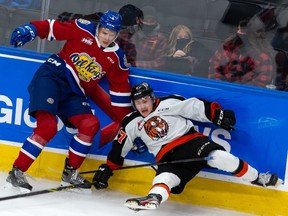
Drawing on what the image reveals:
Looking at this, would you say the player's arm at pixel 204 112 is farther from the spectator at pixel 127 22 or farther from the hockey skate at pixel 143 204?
the hockey skate at pixel 143 204

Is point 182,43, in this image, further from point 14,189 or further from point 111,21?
point 14,189

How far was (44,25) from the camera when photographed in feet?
13.5

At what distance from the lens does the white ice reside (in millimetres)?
3848

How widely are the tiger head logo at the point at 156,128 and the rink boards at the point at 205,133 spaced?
0.76 feet

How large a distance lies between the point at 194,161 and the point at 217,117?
0.27 meters

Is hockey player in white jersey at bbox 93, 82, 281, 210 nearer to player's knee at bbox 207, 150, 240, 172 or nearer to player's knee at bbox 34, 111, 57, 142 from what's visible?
player's knee at bbox 207, 150, 240, 172

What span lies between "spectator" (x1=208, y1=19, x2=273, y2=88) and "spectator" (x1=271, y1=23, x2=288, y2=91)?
0.05m

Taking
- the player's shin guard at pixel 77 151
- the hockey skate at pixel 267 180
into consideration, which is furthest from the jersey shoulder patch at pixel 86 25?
the hockey skate at pixel 267 180

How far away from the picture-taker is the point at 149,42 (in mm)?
4305

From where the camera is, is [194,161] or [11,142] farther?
[11,142]

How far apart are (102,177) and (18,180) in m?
0.47

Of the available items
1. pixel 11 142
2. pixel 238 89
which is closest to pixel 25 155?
pixel 11 142

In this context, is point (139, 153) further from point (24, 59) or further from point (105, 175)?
point (24, 59)

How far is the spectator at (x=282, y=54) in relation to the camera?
409 centimetres
